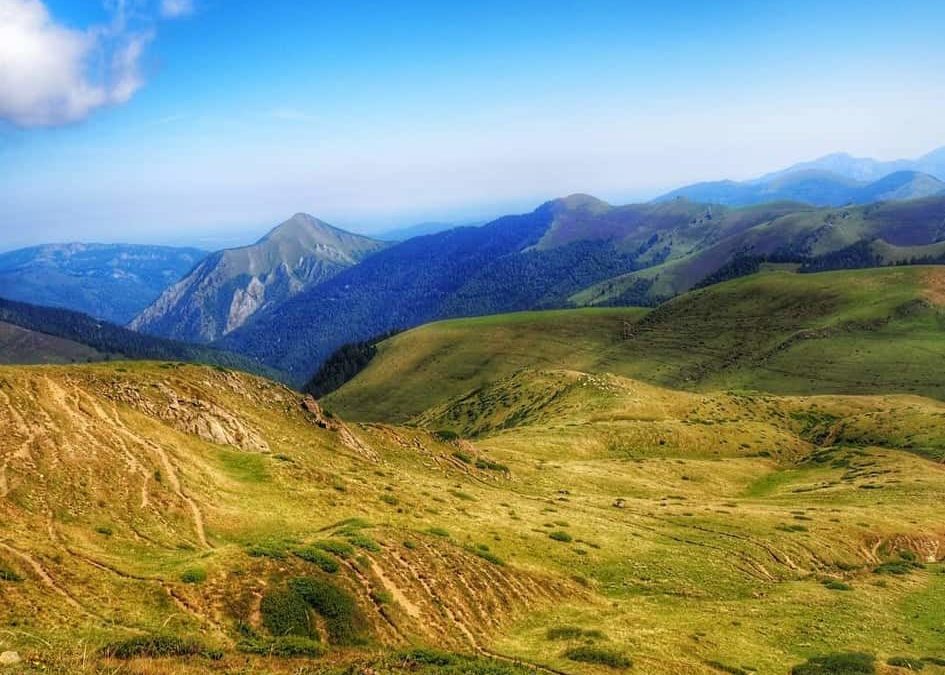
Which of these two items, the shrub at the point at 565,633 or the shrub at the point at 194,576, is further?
the shrub at the point at 565,633

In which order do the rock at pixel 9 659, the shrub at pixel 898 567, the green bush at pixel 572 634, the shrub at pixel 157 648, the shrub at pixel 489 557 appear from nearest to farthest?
the rock at pixel 9 659 < the shrub at pixel 157 648 < the green bush at pixel 572 634 < the shrub at pixel 489 557 < the shrub at pixel 898 567

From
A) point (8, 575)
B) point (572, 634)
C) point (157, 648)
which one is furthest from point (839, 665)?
point (8, 575)

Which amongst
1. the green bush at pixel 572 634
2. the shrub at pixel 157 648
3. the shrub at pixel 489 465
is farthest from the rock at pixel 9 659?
the shrub at pixel 489 465

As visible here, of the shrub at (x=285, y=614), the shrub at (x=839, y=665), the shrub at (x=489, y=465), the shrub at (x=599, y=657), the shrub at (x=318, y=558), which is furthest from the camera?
the shrub at (x=489, y=465)

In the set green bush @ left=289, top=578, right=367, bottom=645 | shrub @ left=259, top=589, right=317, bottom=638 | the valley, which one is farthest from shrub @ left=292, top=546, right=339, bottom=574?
shrub @ left=259, top=589, right=317, bottom=638

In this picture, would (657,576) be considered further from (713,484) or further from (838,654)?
(713,484)

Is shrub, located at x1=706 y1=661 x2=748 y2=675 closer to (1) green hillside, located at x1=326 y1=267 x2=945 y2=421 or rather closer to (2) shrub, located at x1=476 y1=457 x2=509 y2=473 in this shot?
(2) shrub, located at x1=476 y1=457 x2=509 y2=473

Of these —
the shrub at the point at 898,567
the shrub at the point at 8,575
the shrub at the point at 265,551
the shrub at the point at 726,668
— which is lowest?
the shrub at the point at 898,567

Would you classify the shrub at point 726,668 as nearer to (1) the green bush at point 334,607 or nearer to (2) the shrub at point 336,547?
(1) the green bush at point 334,607
